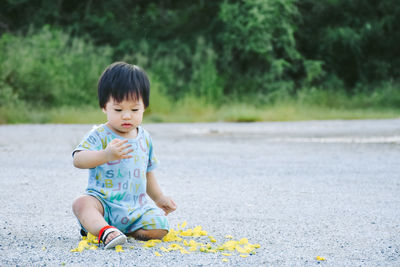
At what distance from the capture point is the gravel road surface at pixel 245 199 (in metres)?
2.97

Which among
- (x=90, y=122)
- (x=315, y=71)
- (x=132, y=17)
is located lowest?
(x=90, y=122)

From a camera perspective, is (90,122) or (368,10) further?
(368,10)

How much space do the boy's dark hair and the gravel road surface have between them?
792 millimetres

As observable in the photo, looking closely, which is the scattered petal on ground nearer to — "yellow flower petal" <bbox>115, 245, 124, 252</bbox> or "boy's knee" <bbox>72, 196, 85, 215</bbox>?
"yellow flower petal" <bbox>115, 245, 124, 252</bbox>

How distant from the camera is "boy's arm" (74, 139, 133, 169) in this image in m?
2.98

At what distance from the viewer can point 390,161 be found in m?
7.34

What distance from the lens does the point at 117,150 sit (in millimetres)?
2971

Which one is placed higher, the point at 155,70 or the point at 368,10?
the point at 368,10

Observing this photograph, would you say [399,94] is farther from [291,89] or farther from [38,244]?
[38,244]

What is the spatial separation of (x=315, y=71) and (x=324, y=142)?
44.3 ft

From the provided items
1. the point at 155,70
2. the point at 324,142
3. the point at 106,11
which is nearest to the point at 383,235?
the point at 324,142

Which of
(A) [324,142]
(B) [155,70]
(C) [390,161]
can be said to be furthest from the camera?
(B) [155,70]

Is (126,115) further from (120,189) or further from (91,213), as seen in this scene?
(91,213)

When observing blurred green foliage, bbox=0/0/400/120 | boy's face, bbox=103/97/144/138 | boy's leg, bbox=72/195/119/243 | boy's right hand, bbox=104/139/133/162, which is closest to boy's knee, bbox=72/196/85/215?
boy's leg, bbox=72/195/119/243
